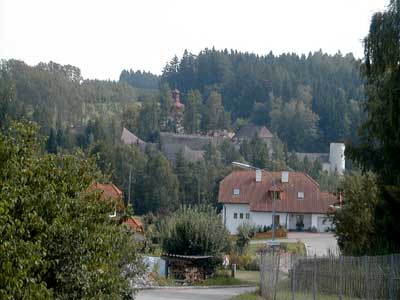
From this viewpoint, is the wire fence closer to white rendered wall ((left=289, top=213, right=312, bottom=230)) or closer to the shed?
the shed

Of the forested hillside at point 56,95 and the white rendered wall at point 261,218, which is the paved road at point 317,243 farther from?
the forested hillside at point 56,95

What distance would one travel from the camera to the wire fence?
24.0 m

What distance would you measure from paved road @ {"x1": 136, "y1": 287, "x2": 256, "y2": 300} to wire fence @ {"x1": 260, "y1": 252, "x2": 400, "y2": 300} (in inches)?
431

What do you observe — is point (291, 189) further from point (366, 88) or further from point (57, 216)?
point (57, 216)

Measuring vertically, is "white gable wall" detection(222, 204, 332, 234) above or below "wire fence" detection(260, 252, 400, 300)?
above

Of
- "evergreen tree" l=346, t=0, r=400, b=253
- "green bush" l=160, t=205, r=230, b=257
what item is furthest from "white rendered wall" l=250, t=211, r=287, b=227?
"evergreen tree" l=346, t=0, r=400, b=253

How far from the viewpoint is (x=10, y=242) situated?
37.0ft

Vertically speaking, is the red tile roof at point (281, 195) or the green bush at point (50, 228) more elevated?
the red tile roof at point (281, 195)

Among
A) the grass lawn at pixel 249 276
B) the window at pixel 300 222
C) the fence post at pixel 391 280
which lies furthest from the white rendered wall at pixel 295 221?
the fence post at pixel 391 280

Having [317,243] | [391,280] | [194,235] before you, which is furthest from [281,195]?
[391,280]

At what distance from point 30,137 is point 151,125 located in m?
170

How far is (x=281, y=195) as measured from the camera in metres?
101

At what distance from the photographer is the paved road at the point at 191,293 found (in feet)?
137

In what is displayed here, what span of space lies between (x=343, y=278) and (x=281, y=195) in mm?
76417
